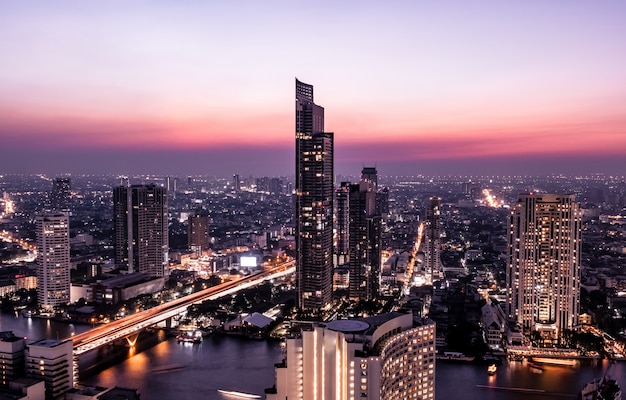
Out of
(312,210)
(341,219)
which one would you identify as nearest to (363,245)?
(312,210)

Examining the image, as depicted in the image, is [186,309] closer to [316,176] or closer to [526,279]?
[316,176]

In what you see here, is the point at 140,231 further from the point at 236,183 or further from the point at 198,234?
the point at 236,183

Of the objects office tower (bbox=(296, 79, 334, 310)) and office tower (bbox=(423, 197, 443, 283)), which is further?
office tower (bbox=(423, 197, 443, 283))

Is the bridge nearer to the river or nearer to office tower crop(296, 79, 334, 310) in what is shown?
the river

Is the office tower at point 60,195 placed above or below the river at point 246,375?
above

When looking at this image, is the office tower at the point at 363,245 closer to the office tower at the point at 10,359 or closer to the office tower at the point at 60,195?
the office tower at the point at 10,359

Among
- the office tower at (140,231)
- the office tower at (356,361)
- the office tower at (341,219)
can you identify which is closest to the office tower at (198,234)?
the office tower at (140,231)

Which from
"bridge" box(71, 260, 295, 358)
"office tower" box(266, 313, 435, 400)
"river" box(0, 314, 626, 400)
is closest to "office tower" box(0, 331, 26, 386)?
"bridge" box(71, 260, 295, 358)
